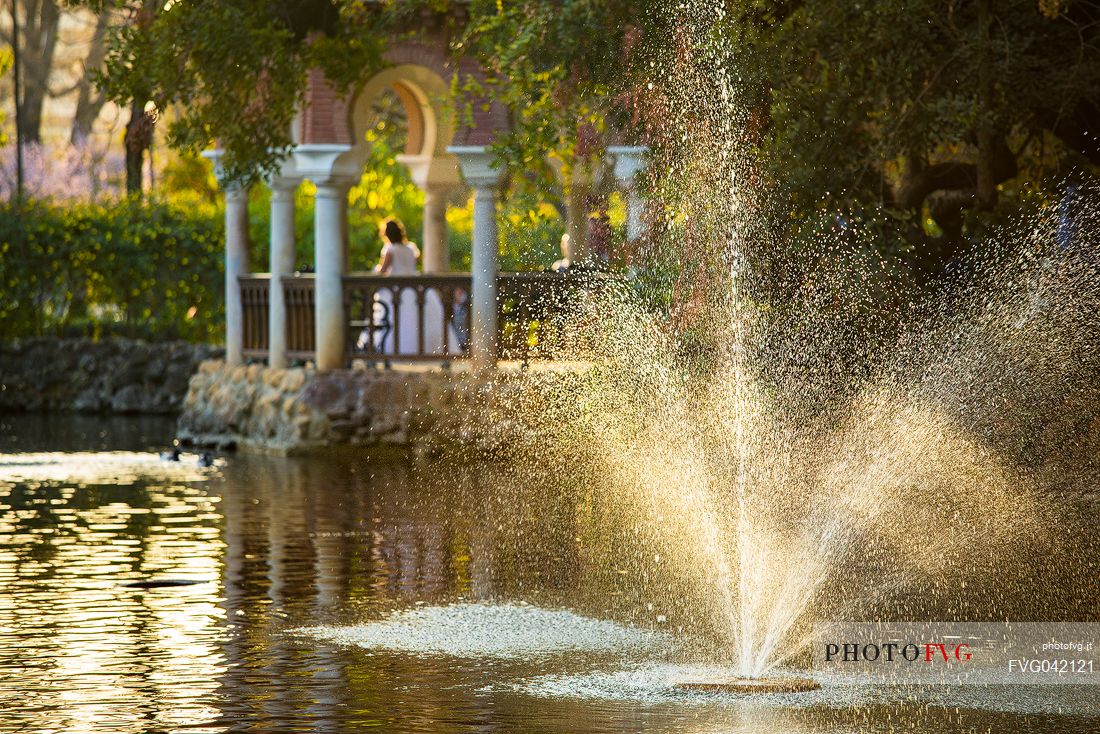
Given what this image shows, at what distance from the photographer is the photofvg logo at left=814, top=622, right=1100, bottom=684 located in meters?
8.81

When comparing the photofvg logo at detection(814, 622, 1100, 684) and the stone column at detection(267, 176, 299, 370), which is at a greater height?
the stone column at detection(267, 176, 299, 370)

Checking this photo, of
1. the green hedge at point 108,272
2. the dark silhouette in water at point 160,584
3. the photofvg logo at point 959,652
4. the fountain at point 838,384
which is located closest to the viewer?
the photofvg logo at point 959,652

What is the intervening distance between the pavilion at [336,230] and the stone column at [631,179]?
1.45 meters

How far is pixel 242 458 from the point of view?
21.8 metres

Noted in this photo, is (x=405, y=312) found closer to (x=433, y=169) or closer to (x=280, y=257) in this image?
(x=280, y=257)

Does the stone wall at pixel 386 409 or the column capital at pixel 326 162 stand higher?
the column capital at pixel 326 162

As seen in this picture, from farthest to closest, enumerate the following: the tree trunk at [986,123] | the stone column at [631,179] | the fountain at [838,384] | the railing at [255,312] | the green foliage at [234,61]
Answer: the railing at [255,312] → the green foliage at [234,61] → the stone column at [631,179] → the tree trunk at [986,123] → the fountain at [838,384]

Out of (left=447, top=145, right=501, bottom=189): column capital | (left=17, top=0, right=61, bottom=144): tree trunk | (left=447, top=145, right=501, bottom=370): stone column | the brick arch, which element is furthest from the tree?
(left=447, top=145, right=501, bottom=189): column capital

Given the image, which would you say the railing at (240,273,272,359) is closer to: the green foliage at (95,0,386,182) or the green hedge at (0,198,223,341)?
the green foliage at (95,0,386,182)

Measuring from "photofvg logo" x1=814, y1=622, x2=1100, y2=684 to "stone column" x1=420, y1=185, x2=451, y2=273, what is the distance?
15650mm

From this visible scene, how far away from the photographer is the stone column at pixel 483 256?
68.8 ft

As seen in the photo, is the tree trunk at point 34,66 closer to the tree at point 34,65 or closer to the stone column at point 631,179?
the tree at point 34,65

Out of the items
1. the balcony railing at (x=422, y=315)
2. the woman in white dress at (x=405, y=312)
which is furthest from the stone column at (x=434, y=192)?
the balcony railing at (x=422, y=315)

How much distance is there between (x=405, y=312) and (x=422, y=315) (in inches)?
40.0
